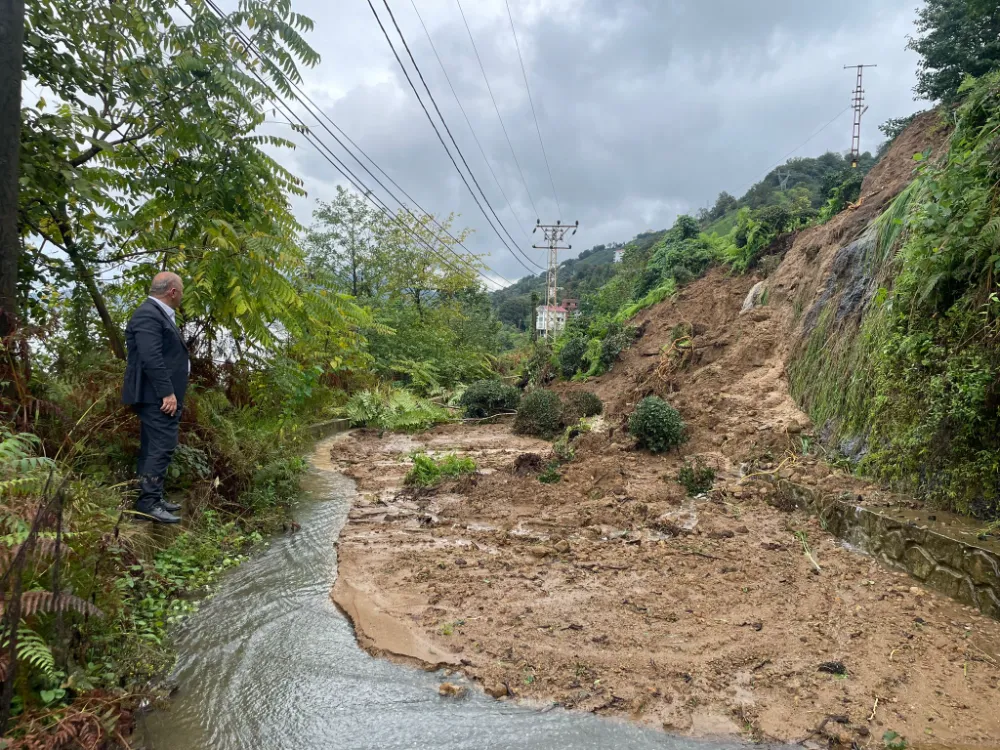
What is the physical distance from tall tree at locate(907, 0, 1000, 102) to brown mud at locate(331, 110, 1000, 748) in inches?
291

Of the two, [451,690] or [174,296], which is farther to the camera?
[174,296]

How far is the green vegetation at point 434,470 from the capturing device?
755cm

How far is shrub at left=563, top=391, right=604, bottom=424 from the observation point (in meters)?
11.8

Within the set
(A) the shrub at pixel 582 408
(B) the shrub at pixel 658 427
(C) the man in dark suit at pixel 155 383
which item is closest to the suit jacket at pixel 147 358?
(C) the man in dark suit at pixel 155 383

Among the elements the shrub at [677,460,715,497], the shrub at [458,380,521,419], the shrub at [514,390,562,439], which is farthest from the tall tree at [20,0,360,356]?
the shrub at [458,380,521,419]

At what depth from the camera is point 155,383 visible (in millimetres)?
4348

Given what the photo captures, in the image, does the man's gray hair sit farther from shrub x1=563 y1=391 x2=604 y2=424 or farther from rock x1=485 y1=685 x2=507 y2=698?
shrub x1=563 y1=391 x2=604 y2=424

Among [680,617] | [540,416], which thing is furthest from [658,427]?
[680,617]

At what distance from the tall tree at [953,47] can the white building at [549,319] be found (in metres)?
18.6

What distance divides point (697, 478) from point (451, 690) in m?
4.46

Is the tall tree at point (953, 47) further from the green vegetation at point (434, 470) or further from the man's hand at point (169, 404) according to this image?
the man's hand at point (169, 404)

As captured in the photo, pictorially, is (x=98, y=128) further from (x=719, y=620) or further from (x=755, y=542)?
(x=755, y=542)

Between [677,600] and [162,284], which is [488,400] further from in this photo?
[677,600]

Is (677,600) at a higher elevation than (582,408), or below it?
below
